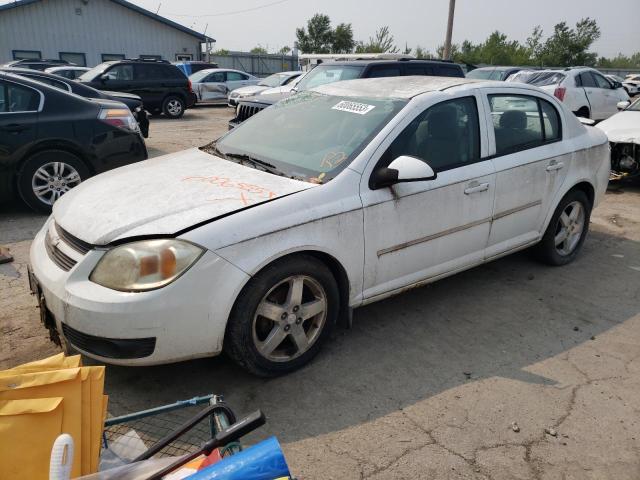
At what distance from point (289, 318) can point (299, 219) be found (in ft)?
1.81

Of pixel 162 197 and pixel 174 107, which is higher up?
pixel 162 197

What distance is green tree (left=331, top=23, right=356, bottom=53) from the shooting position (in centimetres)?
5078

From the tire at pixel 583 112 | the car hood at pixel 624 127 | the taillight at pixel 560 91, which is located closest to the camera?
the car hood at pixel 624 127

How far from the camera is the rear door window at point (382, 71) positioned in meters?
9.04

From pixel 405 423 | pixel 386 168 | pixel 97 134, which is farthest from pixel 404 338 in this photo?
pixel 97 134

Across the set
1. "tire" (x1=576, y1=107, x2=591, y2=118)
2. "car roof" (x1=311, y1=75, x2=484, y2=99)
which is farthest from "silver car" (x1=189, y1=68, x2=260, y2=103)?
"car roof" (x1=311, y1=75, x2=484, y2=99)

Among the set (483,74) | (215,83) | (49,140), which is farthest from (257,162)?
(215,83)

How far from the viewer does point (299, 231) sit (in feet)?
9.34

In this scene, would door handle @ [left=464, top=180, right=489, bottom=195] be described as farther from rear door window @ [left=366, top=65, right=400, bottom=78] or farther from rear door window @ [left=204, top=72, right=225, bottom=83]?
rear door window @ [left=204, top=72, right=225, bottom=83]

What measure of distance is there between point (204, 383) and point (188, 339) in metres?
0.46

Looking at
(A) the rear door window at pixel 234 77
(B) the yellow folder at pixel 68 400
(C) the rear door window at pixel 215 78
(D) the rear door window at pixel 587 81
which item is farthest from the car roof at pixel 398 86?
(A) the rear door window at pixel 234 77

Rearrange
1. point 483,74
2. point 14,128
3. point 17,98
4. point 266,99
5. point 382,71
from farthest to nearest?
point 483,74 → point 266,99 → point 382,71 → point 17,98 → point 14,128

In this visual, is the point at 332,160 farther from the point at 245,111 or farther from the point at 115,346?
the point at 245,111

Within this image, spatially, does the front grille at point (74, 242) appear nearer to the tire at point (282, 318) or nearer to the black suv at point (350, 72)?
the tire at point (282, 318)
